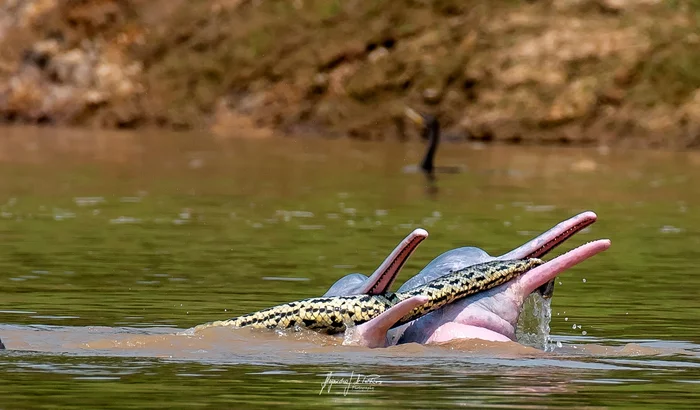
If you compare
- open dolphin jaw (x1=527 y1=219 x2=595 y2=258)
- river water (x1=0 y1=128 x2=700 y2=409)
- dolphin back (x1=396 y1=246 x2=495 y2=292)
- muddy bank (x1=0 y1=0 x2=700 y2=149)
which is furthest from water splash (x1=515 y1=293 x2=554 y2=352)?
muddy bank (x1=0 y1=0 x2=700 y2=149)

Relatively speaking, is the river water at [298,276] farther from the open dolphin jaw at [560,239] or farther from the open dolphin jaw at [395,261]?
the open dolphin jaw at [560,239]

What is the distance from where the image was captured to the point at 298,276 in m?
18.4

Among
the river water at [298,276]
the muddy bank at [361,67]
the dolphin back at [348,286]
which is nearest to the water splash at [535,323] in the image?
the river water at [298,276]

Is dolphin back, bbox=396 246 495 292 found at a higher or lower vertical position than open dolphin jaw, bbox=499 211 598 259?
lower

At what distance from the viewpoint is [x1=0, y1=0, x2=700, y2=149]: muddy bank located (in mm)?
54719

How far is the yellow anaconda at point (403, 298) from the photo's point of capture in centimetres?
1276

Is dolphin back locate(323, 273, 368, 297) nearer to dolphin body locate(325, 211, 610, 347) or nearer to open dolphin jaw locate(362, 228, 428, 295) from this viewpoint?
dolphin body locate(325, 211, 610, 347)

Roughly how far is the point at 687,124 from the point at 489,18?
356 inches

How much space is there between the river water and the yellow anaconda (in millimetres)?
179

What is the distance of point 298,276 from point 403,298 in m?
5.66

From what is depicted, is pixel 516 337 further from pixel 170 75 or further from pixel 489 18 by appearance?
pixel 170 75

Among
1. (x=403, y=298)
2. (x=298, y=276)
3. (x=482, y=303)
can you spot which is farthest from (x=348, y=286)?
(x=298, y=276)

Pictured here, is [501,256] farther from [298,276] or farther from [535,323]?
[298,276]

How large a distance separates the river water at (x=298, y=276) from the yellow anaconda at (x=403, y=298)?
179 millimetres
